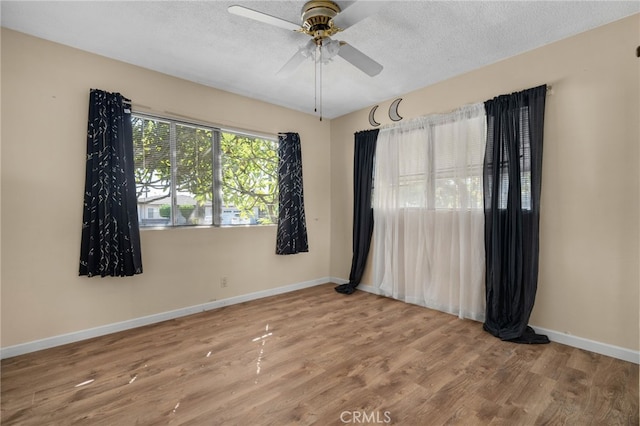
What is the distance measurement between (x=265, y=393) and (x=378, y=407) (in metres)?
0.72

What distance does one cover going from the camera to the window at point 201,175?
120 inches

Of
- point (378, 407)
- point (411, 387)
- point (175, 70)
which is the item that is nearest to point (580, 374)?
point (411, 387)

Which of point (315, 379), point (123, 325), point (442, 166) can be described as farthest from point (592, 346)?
point (123, 325)

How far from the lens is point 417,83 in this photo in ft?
11.2

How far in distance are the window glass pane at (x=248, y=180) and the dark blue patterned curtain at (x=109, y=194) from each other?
101cm

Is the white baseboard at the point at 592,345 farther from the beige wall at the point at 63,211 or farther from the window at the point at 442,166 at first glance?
the beige wall at the point at 63,211

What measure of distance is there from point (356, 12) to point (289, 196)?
8.34ft

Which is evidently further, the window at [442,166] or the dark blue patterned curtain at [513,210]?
the window at [442,166]

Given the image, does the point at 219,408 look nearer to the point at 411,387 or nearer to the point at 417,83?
the point at 411,387

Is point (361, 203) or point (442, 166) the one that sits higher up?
point (442, 166)

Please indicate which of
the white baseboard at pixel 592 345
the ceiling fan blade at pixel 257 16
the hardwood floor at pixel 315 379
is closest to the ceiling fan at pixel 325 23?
the ceiling fan blade at pixel 257 16

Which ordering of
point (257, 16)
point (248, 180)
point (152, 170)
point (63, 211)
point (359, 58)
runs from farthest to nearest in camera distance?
point (248, 180)
point (152, 170)
point (63, 211)
point (359, 58)
point (257, 16)

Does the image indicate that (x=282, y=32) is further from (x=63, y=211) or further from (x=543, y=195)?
(x=543, y=195)

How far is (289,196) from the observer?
4.05m
